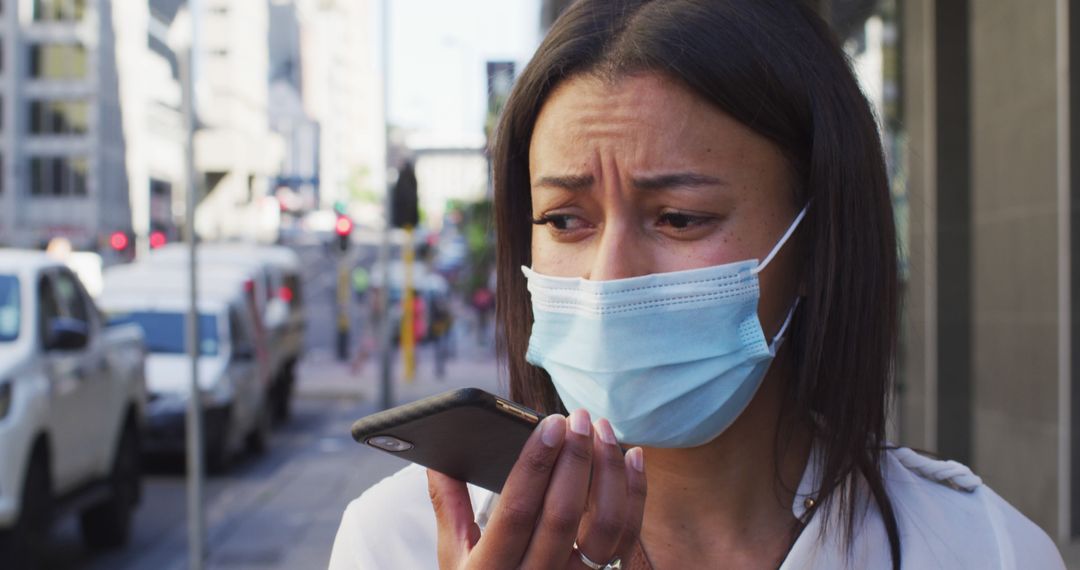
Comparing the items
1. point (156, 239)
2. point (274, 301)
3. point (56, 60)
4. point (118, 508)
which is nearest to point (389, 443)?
point (118, 508)

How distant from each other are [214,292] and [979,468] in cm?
970

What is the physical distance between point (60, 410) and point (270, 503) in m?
3.81

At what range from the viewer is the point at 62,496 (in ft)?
25.8

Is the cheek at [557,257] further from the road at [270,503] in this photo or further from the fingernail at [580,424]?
the road at [270,503]

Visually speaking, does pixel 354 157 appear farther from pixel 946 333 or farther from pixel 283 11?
pixel 946 333

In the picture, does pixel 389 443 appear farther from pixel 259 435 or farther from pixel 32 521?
pixel 259 435

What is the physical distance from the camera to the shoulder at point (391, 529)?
181 cm

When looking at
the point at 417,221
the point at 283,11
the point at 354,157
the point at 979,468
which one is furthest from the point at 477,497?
the point at 354,157

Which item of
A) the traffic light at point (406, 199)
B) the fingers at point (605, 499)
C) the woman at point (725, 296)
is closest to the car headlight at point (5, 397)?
the woman at point (725, 296)

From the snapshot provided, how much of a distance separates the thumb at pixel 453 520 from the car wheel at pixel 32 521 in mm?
6124

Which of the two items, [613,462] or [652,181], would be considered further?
[652,181]

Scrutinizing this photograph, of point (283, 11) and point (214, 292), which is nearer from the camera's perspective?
point (214, 292)

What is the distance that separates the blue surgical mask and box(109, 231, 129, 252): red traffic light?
26725mm

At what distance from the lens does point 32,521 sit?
24.1 feet
